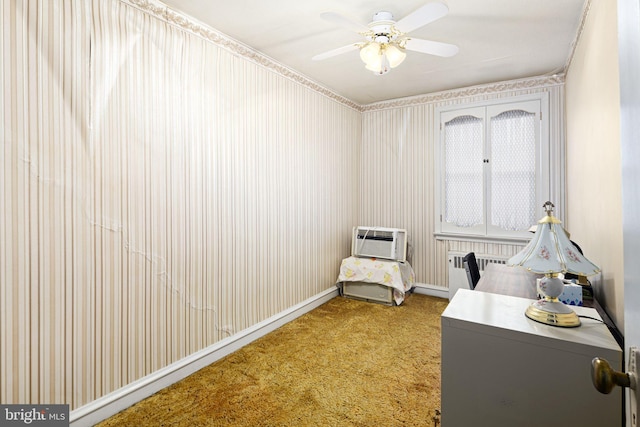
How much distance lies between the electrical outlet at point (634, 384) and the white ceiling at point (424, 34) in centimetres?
226

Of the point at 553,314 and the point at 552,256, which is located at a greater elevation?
the point at 552,256

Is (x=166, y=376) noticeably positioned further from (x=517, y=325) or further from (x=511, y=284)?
(x=511, y=284)

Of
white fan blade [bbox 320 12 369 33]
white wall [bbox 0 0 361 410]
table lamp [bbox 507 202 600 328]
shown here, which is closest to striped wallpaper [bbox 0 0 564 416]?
white wall [bbox 0 0 361 410]

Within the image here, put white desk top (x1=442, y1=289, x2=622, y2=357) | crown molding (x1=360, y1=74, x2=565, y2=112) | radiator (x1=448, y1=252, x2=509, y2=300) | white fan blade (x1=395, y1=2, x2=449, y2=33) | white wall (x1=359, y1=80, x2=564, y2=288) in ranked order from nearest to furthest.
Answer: white desk top (x1=442, y1=289, x2=622, y2=357), white fan blade (x1=395, y1=2, x2=449, y2=33), crown molding (x1=360, y1=74, x2=565, y2=112), radiator (x1=448, y1=252, x2=509, y2=300), white wall (x1=359, y1=80, x2=564, y2=288)

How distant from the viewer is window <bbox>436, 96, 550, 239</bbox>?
358 cm

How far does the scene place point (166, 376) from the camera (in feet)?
7.25

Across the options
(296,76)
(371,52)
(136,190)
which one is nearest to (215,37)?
(296,76)

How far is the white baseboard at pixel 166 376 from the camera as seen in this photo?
5.99 feet

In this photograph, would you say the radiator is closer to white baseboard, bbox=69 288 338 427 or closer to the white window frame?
the white window frame

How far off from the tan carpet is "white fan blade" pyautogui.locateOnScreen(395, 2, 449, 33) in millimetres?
2266

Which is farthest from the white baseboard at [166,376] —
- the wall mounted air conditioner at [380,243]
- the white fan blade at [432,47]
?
the white fan blade at [432,47]

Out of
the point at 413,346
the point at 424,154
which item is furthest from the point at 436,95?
the point at 413,346

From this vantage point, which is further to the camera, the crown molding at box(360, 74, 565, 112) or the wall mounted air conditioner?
the wall mounted air conditioner

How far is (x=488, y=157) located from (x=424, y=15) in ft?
8.14
